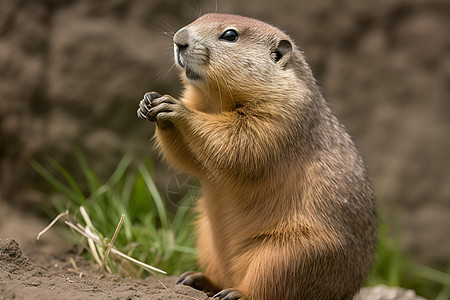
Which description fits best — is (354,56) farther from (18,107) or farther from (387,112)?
(18,107)

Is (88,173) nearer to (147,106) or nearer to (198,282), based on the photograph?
(198,282)

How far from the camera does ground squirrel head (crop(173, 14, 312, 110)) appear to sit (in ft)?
11.7

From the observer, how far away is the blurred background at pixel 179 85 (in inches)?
243

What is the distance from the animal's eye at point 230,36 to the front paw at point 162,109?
565 mm

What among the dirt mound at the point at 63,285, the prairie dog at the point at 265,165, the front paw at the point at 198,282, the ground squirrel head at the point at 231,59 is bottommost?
the front paw at the point at 198,282

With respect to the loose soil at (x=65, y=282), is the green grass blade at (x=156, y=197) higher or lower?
lower

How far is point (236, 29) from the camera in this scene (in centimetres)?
368

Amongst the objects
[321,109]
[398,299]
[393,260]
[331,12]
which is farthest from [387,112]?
[321,109]

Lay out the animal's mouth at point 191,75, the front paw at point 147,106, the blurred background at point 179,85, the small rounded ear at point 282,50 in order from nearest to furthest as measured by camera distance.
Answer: the front paw at point 147,106 → the animal's mouth at point 191,75 → the small rounded ear at point 282,50 → the blurred background at point 179,85

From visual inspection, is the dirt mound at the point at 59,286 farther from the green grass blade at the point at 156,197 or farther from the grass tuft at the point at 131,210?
the green grass blade at the point at 156,197

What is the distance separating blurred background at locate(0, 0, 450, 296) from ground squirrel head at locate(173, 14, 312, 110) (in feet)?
6.52

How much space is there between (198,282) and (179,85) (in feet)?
10.1

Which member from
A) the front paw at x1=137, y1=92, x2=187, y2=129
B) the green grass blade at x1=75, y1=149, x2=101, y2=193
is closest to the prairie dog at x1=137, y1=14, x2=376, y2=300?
the front paw at x1=137, y1=92, x2=187, y2=129

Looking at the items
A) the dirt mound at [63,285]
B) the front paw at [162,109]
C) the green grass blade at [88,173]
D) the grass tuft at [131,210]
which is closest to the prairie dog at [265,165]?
the front paw at [162,109]
